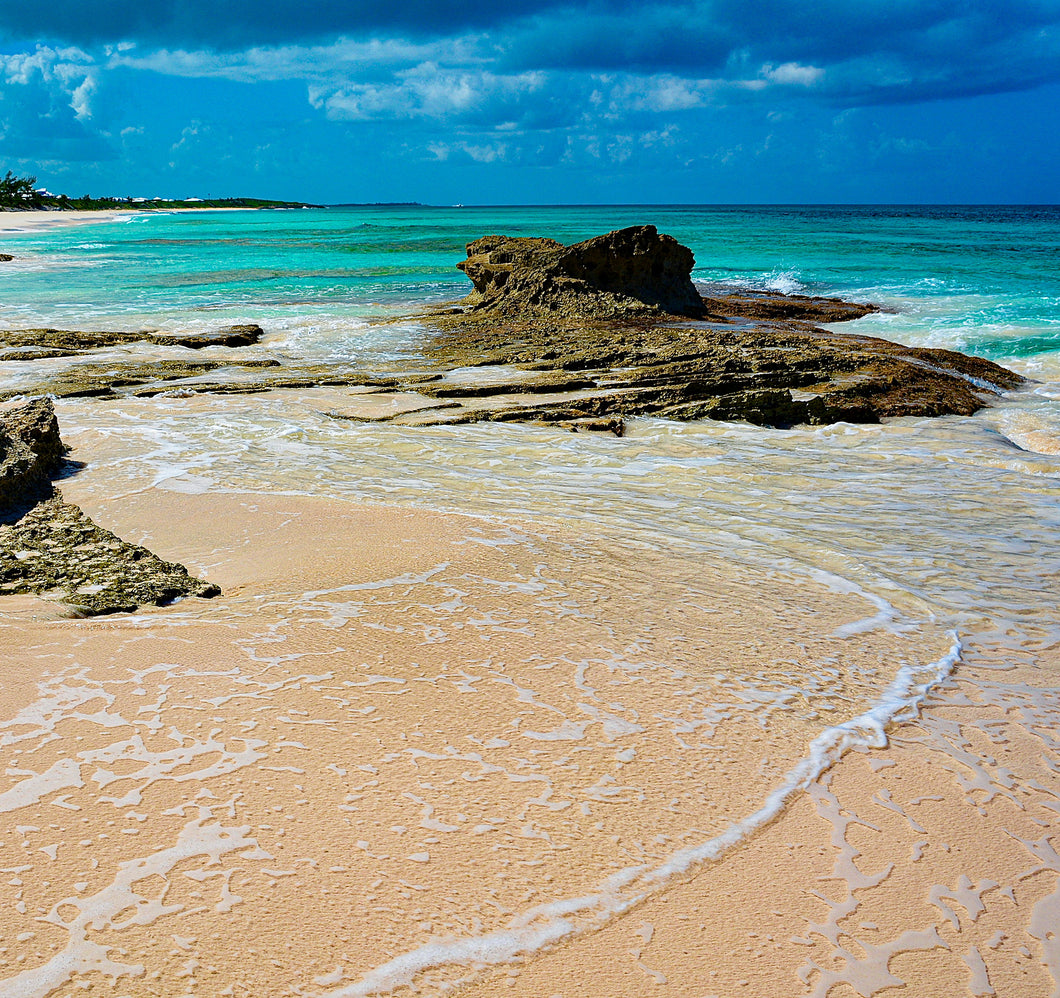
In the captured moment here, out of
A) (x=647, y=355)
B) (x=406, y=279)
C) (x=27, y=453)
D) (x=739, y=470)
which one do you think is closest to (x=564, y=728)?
(x=27, y=453)

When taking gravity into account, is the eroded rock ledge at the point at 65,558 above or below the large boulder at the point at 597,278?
below

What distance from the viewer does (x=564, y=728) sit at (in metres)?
3.08

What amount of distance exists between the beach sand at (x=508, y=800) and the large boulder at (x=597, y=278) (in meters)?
11.4

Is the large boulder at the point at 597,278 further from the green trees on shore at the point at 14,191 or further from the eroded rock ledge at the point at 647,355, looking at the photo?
the green trees on shore at the point at 14,191

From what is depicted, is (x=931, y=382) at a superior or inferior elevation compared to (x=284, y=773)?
superior

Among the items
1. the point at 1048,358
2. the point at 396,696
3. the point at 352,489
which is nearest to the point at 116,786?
the point at 396,696

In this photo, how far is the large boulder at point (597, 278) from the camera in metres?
15.0

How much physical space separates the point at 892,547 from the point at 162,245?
45.8 metres

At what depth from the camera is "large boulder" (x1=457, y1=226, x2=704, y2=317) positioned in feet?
49.3

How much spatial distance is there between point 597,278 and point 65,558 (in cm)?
1258

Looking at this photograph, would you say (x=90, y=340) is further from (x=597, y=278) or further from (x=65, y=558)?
(x=65, y=558)

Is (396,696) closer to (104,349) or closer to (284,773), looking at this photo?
(284,773)

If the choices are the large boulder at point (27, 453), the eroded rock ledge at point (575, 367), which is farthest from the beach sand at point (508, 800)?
the eroded rock ledge at point (575, 367)

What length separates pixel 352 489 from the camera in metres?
6.25
